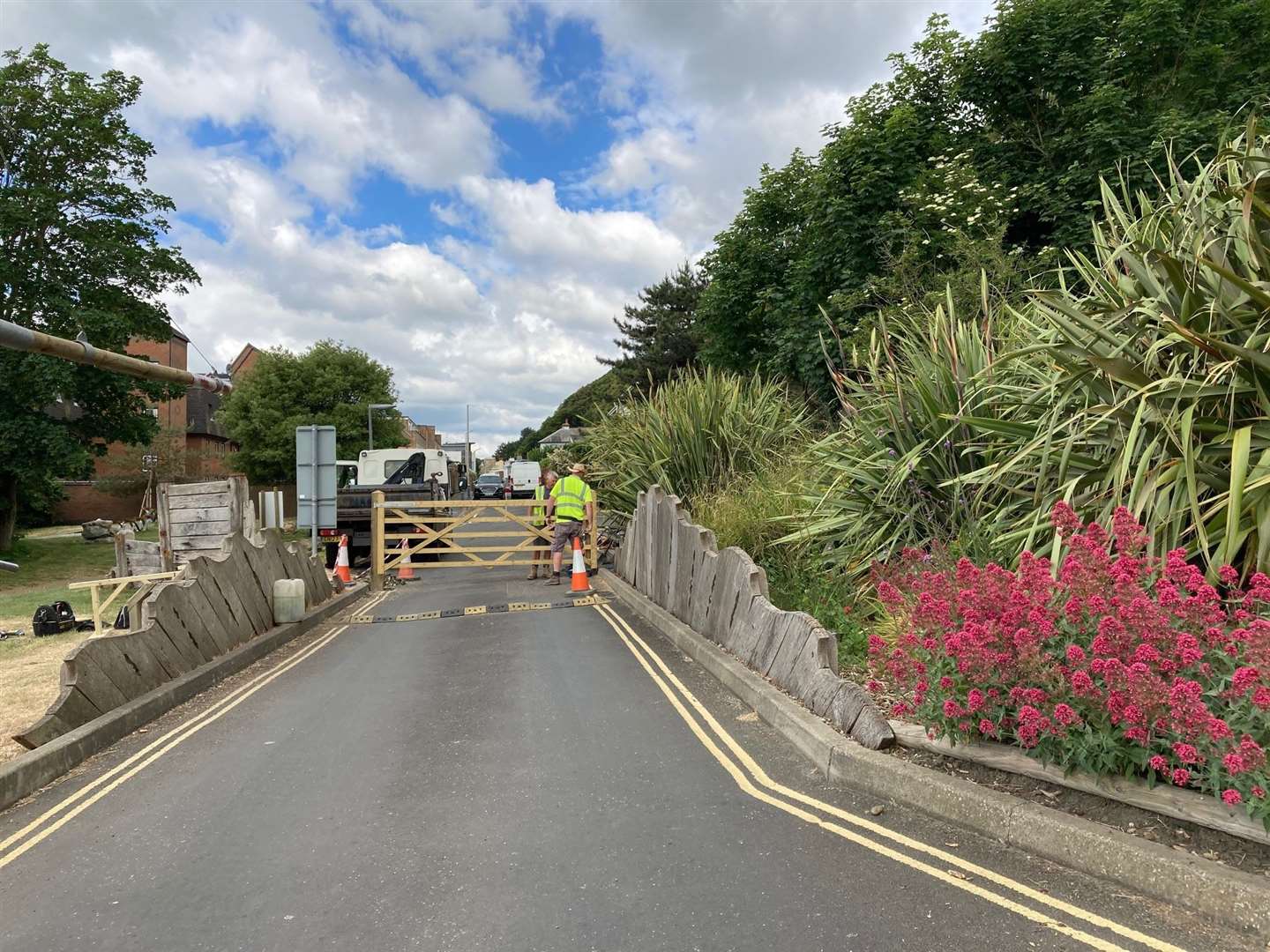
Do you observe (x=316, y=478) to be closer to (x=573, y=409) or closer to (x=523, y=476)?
(x=523, y=476)

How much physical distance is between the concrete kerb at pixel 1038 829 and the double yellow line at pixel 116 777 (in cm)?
426

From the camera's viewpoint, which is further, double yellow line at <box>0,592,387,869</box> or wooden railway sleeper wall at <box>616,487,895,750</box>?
wooden railway sleeper wall at <box>616,487,895,750</box>

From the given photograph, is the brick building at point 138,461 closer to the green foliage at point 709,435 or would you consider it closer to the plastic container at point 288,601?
the plastic container at point 288,601

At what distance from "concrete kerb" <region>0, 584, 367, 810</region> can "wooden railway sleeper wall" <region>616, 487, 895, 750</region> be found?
466 centimetres

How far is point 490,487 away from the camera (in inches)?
1797

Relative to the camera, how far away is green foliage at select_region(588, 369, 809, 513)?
12078 mm

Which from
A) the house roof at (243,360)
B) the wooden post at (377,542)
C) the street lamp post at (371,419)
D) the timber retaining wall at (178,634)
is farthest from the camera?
the house roof at (243,360)

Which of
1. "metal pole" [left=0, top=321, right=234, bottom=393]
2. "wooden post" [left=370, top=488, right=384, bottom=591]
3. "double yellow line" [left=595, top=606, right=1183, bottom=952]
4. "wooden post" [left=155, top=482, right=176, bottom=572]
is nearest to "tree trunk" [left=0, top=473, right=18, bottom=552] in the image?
"wooden post" [left=370, top=488, right=384, bottom=591]

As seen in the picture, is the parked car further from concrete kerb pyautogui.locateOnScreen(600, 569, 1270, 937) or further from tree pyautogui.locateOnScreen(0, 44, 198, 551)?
concrete kerb pyautogui.locateOnScreen(600, 569, 1270, 937)

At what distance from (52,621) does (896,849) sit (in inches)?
468

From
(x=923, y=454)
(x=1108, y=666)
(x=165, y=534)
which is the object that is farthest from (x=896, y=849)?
(x=165, y=534)

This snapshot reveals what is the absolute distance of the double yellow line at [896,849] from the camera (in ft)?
10.3

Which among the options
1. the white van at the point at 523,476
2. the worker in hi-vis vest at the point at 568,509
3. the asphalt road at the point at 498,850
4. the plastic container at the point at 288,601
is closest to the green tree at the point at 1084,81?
the worker in hi-vis vest at the point at 568,509

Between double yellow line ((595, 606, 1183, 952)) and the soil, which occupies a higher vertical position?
the soil
